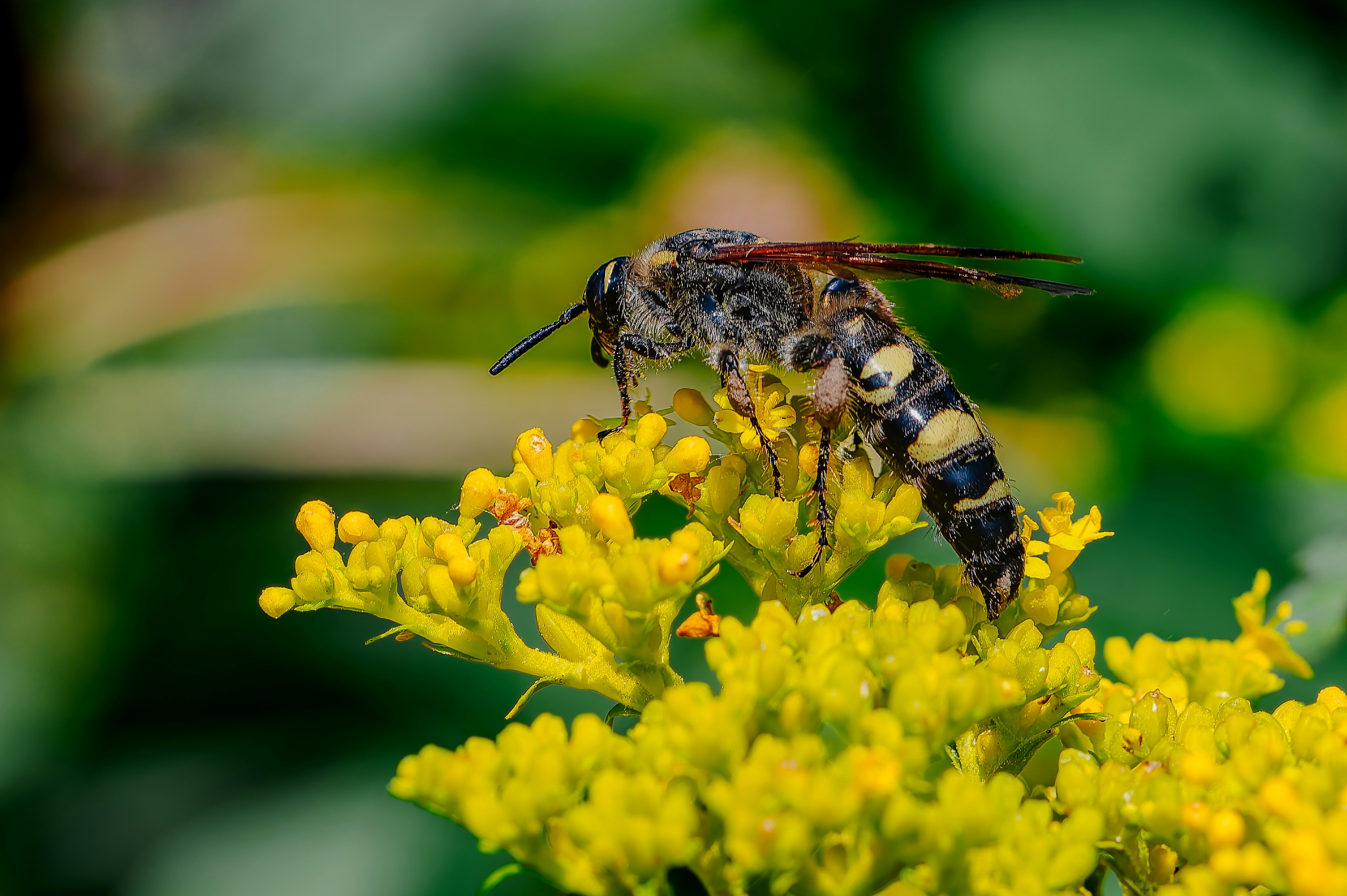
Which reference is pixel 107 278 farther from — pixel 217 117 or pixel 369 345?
pixel 369 345

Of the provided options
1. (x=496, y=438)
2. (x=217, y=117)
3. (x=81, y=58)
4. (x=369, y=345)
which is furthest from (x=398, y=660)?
(x=81, y=58)

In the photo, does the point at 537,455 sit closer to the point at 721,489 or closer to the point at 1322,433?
the point at 721,489

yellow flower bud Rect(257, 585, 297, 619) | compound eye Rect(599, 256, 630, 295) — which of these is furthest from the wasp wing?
yellow flower bud Rect(257, 585, 297, 619)

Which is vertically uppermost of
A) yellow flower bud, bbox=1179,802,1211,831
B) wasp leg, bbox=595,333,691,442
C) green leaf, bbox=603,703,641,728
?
wasp leg, bbox=595,333,691,442

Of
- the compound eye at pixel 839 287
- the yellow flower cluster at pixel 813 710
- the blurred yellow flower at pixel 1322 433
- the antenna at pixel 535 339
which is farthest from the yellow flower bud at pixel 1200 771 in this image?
the blurred yellow flower at pixel 1322 433

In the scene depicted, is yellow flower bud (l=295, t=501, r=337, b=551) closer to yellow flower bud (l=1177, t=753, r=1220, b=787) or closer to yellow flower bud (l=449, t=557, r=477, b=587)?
yellow flower bud (l=449, t=557, r=477, b=587)

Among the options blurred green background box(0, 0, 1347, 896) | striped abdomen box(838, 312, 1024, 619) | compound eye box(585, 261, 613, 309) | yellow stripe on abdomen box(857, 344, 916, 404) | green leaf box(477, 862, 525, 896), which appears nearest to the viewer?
green leaf box(477, 862, 525, 896)

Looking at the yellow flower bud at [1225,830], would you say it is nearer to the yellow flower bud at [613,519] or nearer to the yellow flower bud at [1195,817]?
the yellow flower bud at [1195,817]
